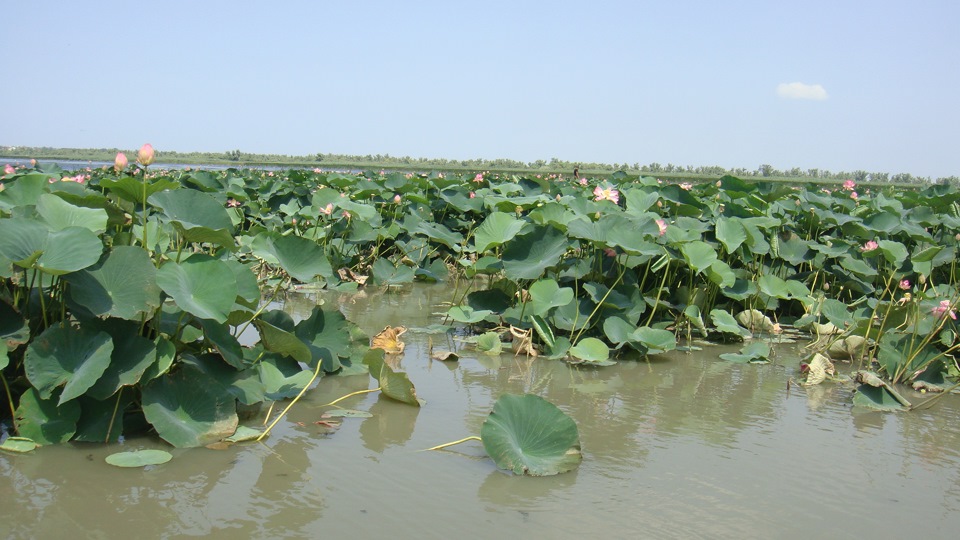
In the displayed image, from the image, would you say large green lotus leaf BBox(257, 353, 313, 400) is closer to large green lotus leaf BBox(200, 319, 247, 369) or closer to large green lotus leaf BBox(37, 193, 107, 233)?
large green lotus leaf BBox(200, 319, 247, 369)

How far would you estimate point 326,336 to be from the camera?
3.55 meters

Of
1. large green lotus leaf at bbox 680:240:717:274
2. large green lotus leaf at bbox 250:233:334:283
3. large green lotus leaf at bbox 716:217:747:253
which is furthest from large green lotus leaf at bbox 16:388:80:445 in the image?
large green lotus leaf at bbox 716:217:747:253

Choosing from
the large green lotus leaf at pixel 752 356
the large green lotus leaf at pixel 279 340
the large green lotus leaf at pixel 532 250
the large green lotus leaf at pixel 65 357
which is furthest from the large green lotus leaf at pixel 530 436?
the large green lotus leaf at pixel 752 356

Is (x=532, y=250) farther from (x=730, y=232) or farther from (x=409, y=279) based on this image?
(x=409, y=279)

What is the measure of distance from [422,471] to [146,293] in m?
1.06

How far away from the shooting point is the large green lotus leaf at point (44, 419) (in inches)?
100

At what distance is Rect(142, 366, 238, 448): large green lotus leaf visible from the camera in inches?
102

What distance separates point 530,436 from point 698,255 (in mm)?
2228

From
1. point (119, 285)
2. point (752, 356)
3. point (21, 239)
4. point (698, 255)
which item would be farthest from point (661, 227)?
point (21, 239)

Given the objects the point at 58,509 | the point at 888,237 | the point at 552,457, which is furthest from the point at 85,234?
the point at 888,237

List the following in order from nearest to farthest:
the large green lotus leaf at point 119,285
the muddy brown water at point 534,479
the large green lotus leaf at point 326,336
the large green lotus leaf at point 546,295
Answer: the muddy brown water at point 534,479 < the large green lotus leaf at point 119,285 < the large green lotus leaf at point 326,336 < the large green lotus leaf at point 546,295

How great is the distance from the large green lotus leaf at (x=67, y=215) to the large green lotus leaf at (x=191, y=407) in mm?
582

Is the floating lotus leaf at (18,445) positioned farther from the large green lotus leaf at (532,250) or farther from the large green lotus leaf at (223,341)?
the large green lotus leaf at (532,250)

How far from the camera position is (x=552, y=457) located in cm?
260
